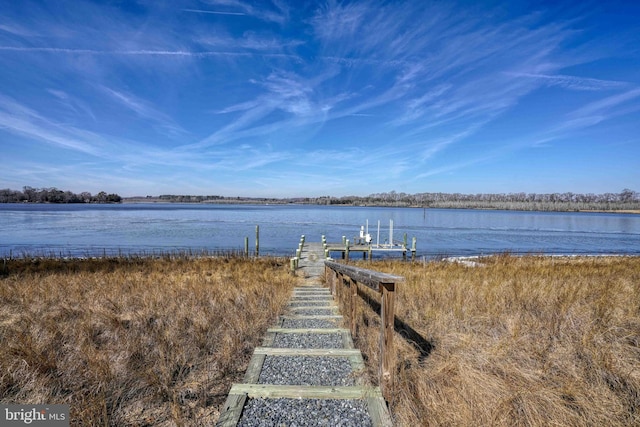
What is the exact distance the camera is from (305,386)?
3.57 metres

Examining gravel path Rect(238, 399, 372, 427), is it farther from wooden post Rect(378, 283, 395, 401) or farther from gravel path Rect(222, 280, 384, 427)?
wooden post Rect(378, 283, 395, 401)

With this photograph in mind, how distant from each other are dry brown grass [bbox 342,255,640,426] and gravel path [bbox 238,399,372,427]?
0.41 metres

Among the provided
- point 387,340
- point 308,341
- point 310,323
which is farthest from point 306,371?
point 310,323

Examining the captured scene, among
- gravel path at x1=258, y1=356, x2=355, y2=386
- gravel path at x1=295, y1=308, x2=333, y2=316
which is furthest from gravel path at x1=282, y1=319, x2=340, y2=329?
gravel path at x1=258, y1=356, x2=355, y2=386

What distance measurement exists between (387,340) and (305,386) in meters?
1.06

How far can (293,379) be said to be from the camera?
3.88 meters

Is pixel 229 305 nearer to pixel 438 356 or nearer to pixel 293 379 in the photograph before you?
pixel 293 379

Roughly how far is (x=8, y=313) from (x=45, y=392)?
4191 mm

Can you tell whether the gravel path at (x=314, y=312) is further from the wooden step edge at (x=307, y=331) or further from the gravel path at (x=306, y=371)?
the gravel path at (x=306, y=371)

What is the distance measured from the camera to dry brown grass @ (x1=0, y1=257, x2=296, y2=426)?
3.41 meters

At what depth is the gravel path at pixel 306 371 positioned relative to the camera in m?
3.82

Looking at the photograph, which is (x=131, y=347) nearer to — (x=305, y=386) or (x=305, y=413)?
(x=305, y=386)

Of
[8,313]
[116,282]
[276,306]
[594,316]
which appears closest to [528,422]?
[594,316]

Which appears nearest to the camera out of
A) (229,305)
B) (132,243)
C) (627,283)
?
(229,305)
